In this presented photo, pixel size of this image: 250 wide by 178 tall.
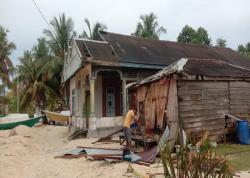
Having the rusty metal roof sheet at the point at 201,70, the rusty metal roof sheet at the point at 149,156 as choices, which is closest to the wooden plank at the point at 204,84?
the rusty metal roof sheet at the point at 201,70

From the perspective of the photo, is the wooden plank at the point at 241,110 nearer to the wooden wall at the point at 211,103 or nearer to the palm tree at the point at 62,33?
the wooden wall at the point at 211,103

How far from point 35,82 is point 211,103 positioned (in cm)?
2795

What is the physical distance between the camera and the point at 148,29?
38.3m

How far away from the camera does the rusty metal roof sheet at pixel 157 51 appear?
1834 cm

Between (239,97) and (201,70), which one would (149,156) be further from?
(239,97)

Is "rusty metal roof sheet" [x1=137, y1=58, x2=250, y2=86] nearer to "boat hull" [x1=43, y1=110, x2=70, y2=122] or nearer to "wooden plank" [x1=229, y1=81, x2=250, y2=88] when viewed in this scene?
"wooden plank" [x1=229, y1=81, x2=250, y2=88]

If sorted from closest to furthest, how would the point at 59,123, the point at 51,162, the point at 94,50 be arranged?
1. the point at 51,162
2. the point at 94,50
3. the point at 59,123

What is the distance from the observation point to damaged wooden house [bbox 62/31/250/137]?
16891 mm

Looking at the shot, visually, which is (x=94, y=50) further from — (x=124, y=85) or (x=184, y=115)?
(x=184, y=115)

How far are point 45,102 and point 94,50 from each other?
76.2ft

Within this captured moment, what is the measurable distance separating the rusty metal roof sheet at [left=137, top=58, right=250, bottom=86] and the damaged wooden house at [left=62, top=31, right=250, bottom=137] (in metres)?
4.10

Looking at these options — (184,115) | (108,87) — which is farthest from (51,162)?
(108,87)

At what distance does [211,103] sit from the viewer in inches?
495

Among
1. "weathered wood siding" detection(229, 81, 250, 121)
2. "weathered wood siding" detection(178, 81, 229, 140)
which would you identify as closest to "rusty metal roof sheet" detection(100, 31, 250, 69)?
"weathered wood siding" detection(229, 81, 250, 121)
